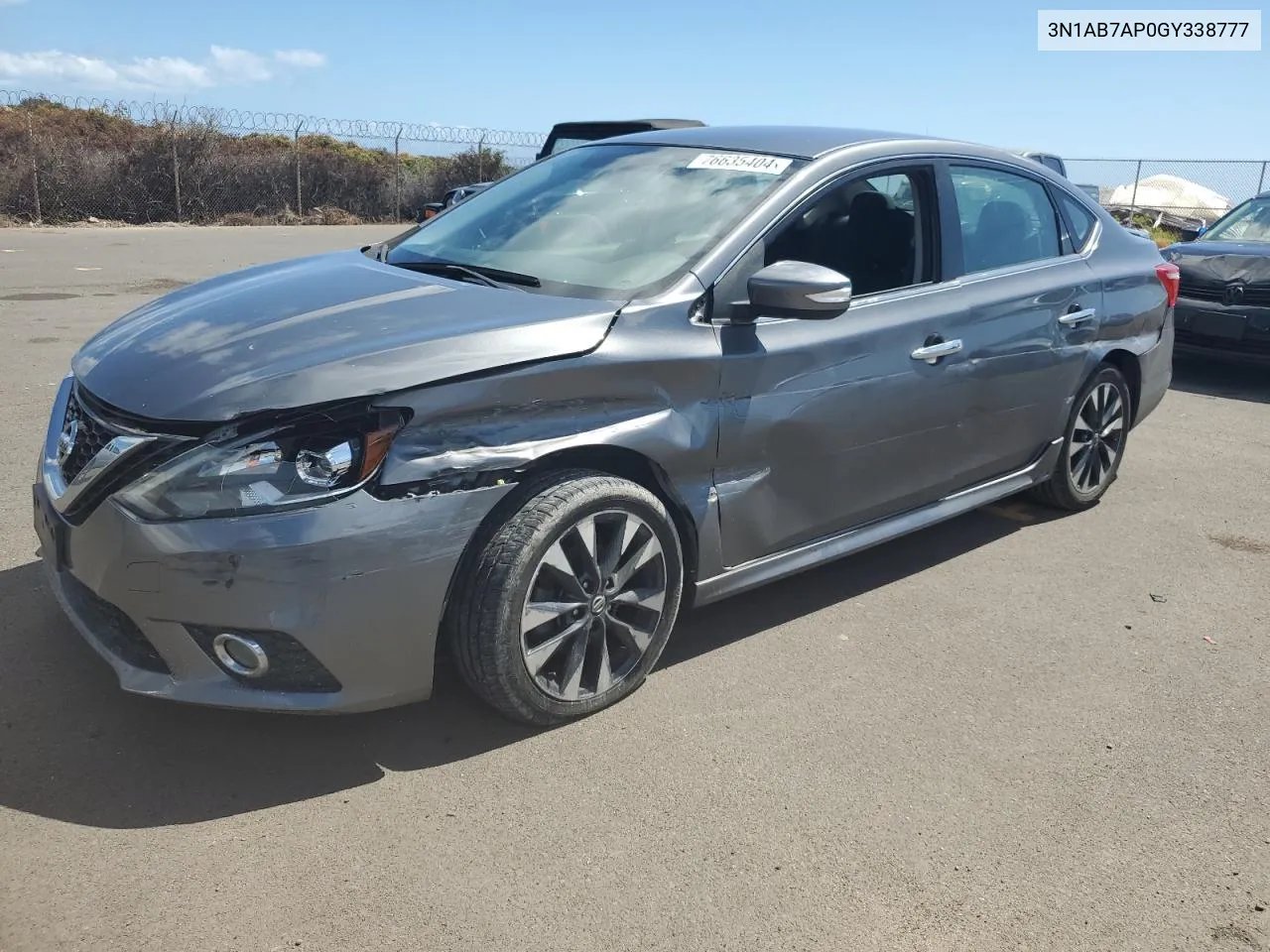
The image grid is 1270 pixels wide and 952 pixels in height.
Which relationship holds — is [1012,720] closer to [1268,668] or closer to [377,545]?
[1268,668]

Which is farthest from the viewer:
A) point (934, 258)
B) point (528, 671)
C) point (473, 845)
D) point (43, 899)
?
point (934, 258)

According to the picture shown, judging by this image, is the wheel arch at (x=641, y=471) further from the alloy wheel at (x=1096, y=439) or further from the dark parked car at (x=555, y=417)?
the alloy wheel at (x=1096, y=439)

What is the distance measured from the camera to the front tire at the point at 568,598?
2.90 metres

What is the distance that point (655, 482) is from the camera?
330 centimetres

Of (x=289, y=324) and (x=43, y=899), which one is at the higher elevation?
(x=289, y=324)

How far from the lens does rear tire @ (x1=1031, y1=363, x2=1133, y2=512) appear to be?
199 inches

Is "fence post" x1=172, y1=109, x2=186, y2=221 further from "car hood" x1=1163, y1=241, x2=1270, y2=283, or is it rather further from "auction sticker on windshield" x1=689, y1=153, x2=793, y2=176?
"auction sticker on windshield" x1=689, y1=153, x2=793, y2=176

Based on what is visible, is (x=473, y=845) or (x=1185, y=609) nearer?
(x=473, y=845)

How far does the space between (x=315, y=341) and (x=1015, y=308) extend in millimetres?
2856

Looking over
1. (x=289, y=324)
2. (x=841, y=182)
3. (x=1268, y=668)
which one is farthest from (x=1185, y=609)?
(x=289, y=324)

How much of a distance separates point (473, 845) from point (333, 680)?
0.55 meters

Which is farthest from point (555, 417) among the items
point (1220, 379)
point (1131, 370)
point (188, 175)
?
point (188, 175)

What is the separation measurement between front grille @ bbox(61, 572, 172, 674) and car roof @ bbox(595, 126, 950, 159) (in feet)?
8.57

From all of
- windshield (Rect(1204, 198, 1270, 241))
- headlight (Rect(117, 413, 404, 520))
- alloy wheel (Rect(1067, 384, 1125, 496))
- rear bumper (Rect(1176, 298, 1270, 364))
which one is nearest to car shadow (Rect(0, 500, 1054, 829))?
headlight (Rect(117, 413, 404, 520))
